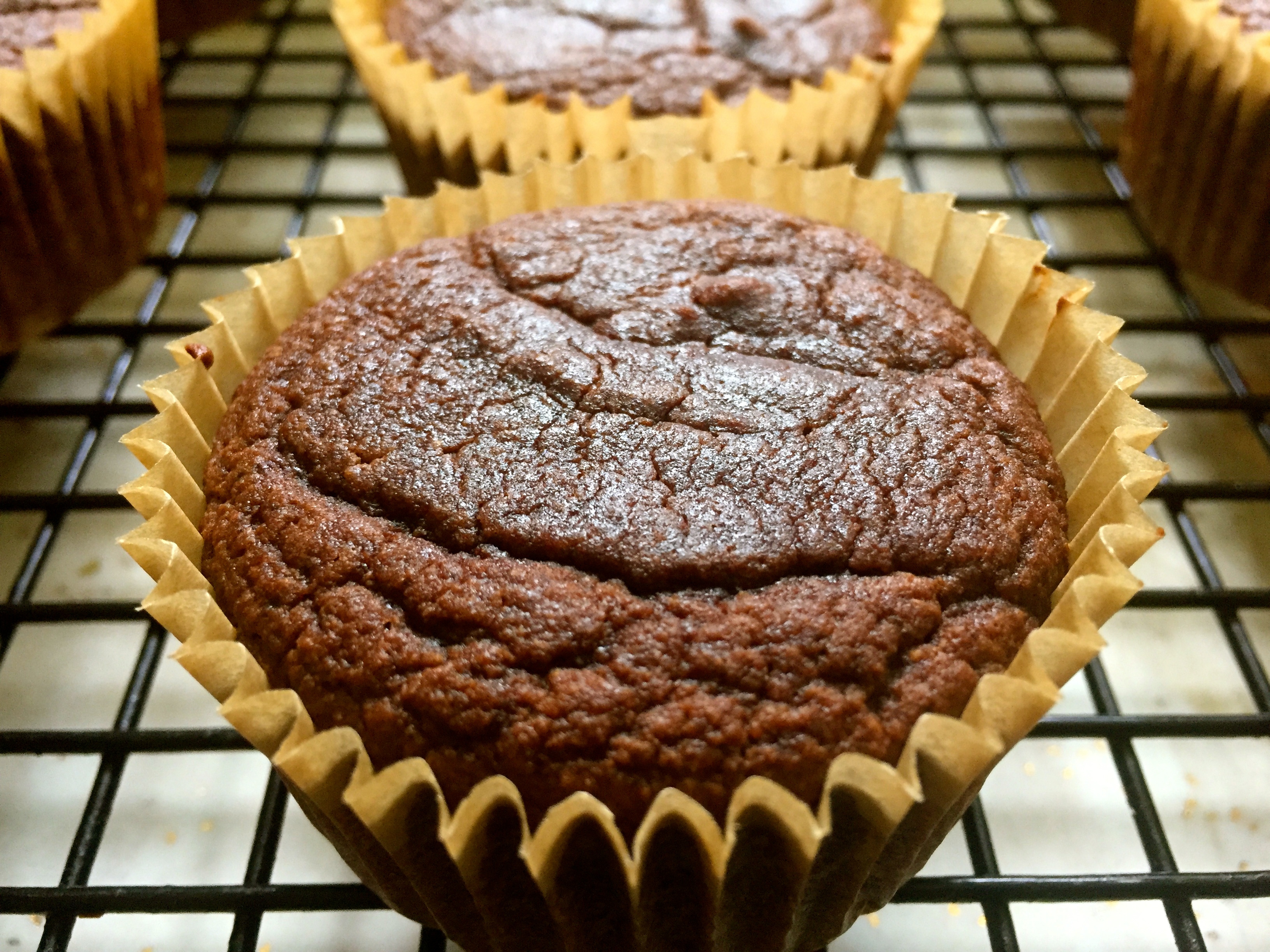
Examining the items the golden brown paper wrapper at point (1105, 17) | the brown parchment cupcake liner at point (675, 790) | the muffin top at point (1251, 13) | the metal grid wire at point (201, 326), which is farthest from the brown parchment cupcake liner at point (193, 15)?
the muffin top at point (1251, 13)

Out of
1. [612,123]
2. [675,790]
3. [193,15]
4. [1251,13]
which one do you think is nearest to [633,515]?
[675,790]

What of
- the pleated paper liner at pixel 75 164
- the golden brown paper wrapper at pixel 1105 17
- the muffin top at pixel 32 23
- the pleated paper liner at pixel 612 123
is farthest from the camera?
the golden brown paper wrapper at pixel 1105 17

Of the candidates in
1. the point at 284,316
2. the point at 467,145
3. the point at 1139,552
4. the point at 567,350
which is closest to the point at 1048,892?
the point at 1139,552

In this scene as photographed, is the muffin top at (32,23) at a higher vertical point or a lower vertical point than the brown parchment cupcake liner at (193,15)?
higher

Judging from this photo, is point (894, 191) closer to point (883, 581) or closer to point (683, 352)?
point (683, 352)

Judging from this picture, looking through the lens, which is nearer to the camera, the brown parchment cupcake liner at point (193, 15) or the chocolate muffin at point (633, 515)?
the chocolate muffin at point (633, 515)

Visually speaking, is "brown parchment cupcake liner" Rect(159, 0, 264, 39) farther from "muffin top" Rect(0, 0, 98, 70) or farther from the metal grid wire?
"muffin top" Rect(0, 0, 98, 70)

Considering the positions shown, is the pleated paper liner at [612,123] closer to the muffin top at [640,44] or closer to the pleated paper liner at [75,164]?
the muffin top at [640,44]
